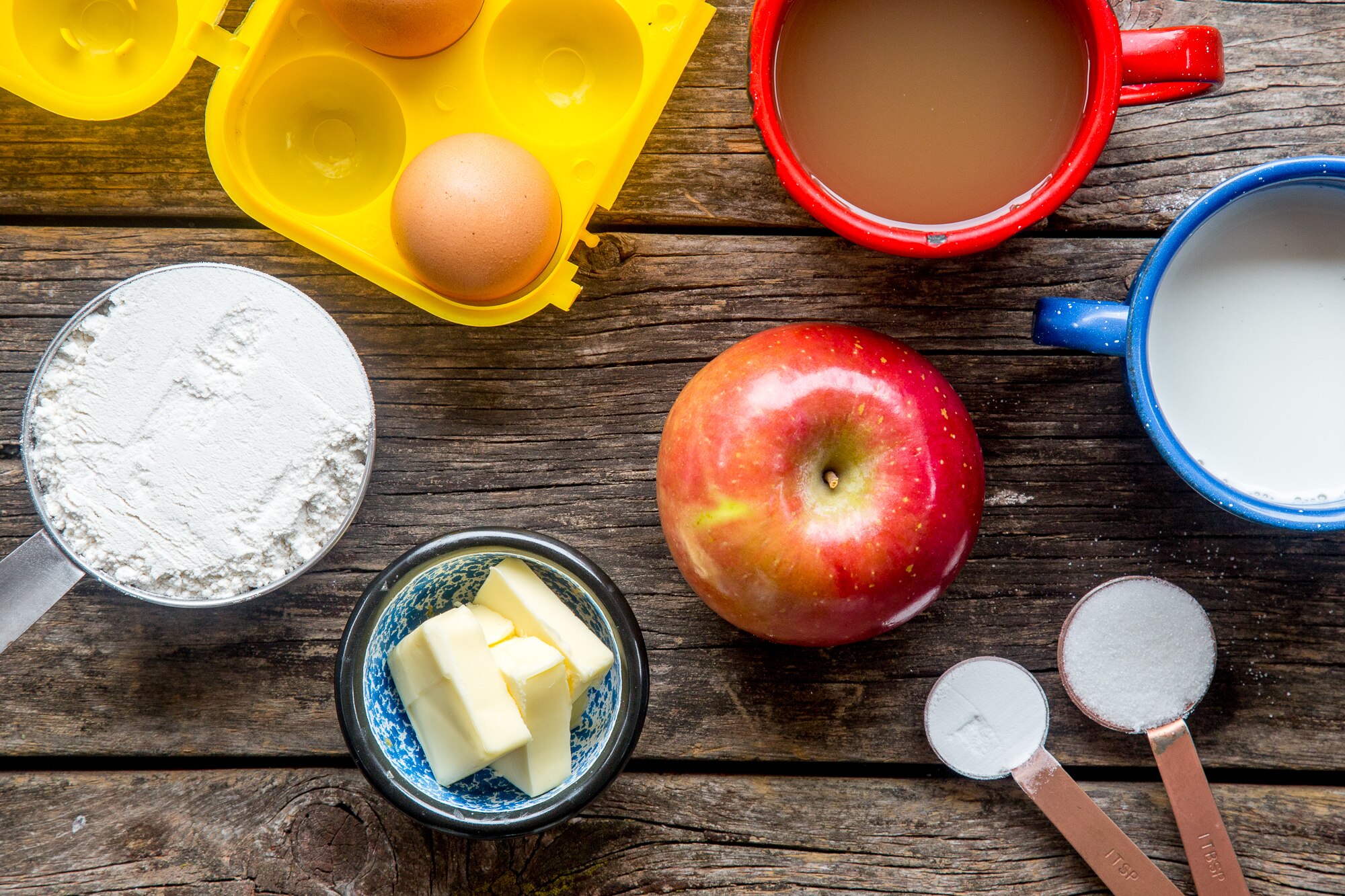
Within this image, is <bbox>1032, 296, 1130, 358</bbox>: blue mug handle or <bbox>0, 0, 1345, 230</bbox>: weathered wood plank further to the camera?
<bbox>0, 0, 1345, 230</bbox>: weathered wood plank

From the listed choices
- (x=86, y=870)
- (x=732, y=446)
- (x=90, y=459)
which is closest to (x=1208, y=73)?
(x=732, y=446)

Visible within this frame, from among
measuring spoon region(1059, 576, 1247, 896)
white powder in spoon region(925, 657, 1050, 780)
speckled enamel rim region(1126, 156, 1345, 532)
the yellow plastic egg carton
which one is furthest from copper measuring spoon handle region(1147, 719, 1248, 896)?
the yellow plastic egg carton

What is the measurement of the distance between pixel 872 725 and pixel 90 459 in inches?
26.4

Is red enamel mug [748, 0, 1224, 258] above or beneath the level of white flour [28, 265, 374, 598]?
above

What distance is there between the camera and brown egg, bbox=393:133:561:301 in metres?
0.67

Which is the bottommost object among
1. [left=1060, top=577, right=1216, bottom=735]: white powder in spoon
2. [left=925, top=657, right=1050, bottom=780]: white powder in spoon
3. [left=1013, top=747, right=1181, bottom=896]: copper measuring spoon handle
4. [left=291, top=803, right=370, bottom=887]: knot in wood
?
[left=291, top=803, right=370, bottom=887]: knot in wood

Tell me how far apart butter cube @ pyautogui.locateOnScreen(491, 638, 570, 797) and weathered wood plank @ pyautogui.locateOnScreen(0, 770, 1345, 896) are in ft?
0.34

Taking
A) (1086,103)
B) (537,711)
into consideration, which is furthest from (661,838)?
(1086,103)

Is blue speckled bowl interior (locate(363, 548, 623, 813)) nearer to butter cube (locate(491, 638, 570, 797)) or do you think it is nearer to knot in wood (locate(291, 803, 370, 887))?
butter cube (locate(491, 638, 570, 797))

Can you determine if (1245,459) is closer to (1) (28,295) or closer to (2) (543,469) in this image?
(2) (543,469)

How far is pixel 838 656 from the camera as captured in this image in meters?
0.78

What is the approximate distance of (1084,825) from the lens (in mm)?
749

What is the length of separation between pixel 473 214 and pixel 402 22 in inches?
6.0

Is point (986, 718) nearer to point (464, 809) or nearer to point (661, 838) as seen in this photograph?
point (661, 838)
